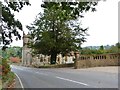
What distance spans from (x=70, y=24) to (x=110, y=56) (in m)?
18.7

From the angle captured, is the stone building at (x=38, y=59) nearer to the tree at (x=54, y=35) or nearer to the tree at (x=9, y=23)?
the tree at (x=54, y=35)

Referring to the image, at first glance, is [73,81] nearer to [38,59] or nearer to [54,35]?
[54,35]

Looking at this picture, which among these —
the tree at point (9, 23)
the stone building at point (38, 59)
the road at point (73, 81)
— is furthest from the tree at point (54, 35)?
the tree at point (9, 23)

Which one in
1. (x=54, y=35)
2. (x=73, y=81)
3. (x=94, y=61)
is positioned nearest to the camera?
(x=73, y=81)

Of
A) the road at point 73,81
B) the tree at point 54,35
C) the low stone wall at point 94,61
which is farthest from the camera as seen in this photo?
the tree at point 54,35

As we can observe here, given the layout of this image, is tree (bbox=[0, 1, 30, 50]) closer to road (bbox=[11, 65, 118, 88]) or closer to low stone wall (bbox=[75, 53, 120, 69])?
road (bbox=[11, 65, 118, 88])

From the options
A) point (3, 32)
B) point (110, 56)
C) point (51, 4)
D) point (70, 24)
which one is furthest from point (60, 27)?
point (51, 4)

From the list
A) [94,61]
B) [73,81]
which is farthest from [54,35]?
[73,81]

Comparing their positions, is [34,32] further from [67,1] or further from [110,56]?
[67,1]

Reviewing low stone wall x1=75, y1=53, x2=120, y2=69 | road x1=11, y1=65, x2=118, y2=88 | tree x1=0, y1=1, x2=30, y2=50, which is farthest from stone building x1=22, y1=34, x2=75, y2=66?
tree x1=0, y1=1, x2=30, y2=50

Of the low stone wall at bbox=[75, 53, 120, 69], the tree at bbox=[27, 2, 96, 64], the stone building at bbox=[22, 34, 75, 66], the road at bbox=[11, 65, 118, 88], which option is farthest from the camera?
the stone building at bbox=[22, 34, 75, 66]

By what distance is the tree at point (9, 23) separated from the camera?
46.2 feet

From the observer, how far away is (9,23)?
16125 mm

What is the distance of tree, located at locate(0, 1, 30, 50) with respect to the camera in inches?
555
